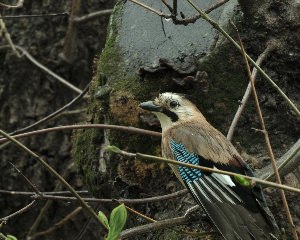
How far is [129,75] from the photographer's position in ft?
14.9

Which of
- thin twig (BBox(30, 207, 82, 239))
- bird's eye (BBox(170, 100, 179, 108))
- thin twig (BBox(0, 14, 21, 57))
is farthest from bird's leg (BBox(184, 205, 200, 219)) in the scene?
thin twig (BBox(0, 14, 21, 57))

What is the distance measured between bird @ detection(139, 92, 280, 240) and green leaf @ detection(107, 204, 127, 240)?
3.18 ft

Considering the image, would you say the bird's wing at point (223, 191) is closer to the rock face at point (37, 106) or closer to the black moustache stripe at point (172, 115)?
the black moustache stripe at point (172, 115)

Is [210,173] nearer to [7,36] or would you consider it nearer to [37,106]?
[7,36]

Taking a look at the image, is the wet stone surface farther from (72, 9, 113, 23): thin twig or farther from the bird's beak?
(72, 9, 113, 23): thin twig

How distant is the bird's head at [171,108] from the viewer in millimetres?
4277

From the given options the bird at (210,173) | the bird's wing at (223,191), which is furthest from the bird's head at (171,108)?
the bird's wing at (223,191)

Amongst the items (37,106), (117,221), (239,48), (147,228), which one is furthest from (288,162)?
(37,106)

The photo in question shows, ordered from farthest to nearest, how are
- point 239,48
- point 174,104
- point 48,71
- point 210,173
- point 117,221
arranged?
1. point 48,71
2. point 174,104
3. point 210,173
4. point 239,48
5. point 117,221

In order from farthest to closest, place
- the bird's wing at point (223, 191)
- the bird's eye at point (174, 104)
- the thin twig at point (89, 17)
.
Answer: the thin twig at point (89, 17)
the bird's eye at point (174, 104)
the bird's wing at point (223, 191)

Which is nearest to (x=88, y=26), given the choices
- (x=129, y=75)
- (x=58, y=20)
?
(x=58, y=20)

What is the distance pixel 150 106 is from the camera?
4250 millimetres

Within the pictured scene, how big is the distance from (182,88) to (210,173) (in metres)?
0.61

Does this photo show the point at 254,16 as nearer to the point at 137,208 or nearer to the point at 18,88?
the point at 137,208
